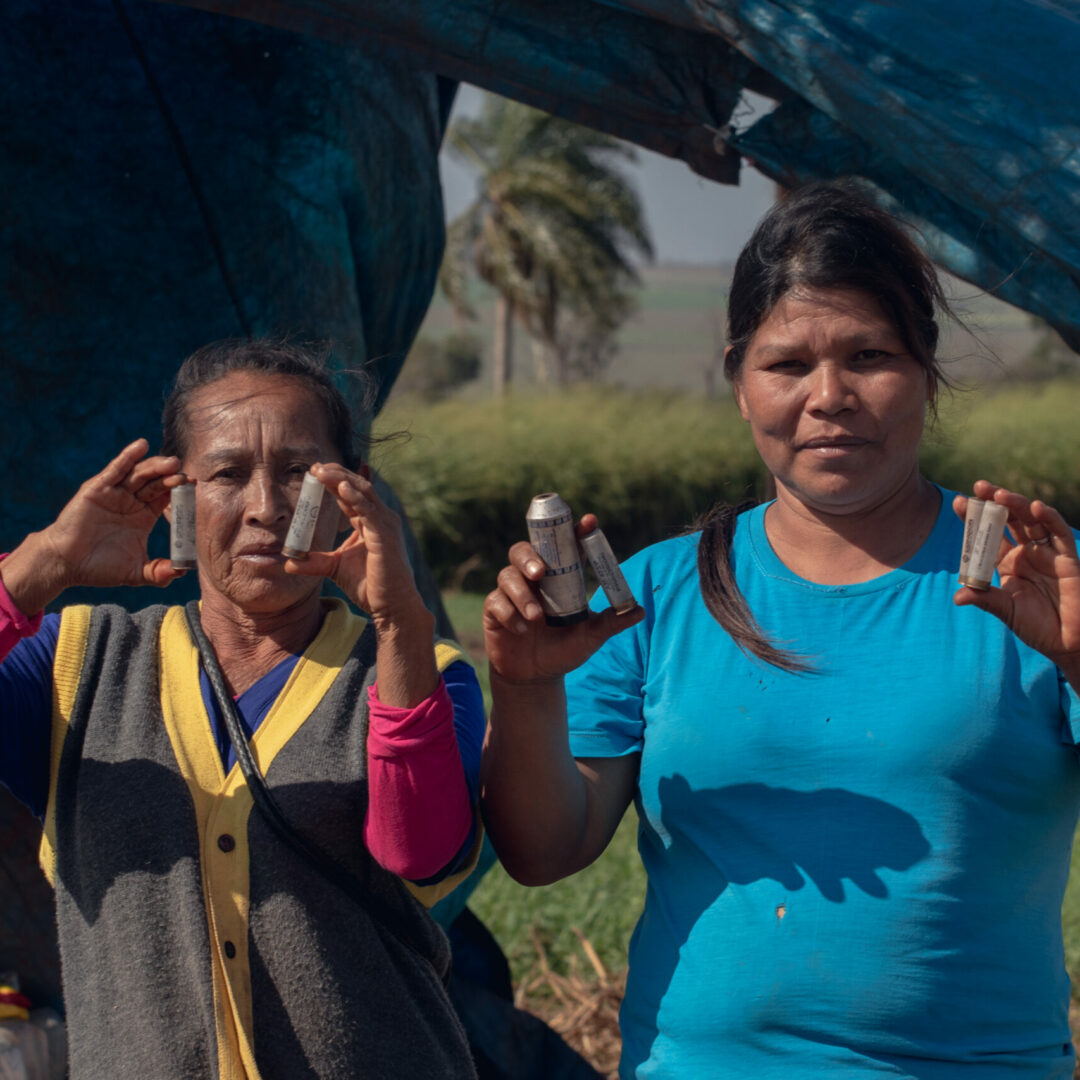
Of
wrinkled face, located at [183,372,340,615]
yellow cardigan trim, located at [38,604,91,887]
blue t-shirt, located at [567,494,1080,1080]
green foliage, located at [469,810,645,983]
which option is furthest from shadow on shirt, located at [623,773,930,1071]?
green foliage, located at [469,810,645,983]

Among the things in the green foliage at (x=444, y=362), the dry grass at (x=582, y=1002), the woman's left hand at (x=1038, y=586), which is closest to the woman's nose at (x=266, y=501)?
the woman's left hand at (x=1038, y=586)

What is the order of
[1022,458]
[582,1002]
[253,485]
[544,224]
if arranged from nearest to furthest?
[253,485] < [582,1002] < [1022,458] < [544,224]

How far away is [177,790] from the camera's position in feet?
5.81

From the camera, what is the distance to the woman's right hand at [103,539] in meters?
1.77

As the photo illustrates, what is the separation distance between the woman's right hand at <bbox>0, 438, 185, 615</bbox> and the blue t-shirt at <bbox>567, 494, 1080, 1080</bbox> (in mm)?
804

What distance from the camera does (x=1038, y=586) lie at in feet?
5.25

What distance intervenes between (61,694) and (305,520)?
460 mm

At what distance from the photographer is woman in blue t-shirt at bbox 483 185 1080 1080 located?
1.61 metres

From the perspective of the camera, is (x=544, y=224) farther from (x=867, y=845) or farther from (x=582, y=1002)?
(x=867, y=845)

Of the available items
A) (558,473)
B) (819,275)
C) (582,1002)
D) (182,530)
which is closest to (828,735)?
(819,275)

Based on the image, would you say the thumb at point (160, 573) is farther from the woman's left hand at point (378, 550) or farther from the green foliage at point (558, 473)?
the green foliage at point (558, 473)

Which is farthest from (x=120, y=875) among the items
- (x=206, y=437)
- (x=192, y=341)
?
(x=192, y=341)

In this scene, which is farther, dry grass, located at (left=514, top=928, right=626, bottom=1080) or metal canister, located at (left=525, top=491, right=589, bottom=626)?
dry grass, located at (left=514, top=928, right=626, bottom=1080)

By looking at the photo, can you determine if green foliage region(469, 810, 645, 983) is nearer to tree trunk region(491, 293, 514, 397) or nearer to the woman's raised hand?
the woman's raised hand
